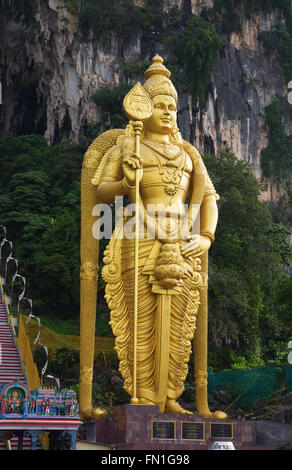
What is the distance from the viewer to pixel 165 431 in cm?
895

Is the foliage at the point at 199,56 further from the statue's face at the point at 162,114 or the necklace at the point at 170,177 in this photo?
the necklace at the point at 170,177

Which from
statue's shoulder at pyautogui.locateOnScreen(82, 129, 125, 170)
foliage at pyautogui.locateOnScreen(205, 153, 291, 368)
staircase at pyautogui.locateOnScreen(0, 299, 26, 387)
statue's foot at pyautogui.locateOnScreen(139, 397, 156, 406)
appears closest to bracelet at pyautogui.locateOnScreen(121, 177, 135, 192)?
statue's shoulder at pyautogui.locateOnScreen(82, 129, 125, 170)

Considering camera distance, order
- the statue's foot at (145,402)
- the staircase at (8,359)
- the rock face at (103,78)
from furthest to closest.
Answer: the rock face at (103,78)
the staircase at (8,359)
the statue's foot at (145,402)

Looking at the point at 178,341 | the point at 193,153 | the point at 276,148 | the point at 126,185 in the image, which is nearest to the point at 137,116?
the point at 126,185

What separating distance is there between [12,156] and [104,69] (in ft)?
20.2

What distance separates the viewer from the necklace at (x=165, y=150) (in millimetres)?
10203

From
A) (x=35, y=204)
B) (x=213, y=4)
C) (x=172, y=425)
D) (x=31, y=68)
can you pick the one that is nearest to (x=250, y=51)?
(x=213, y=4)

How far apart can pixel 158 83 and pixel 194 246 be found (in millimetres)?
2428

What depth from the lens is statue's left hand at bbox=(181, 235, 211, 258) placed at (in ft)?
32.7

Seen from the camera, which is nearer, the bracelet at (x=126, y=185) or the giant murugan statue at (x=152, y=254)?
the giant murugan statue at (x=152, y=254)

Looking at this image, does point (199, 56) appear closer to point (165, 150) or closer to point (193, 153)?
point (193, 153)

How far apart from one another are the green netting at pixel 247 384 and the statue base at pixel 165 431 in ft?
17.4

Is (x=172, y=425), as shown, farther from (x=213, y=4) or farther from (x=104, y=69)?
(x=213, y=4)

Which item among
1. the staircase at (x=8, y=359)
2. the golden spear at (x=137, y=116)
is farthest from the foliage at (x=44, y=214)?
the golden spear at (x=137, y=116)
